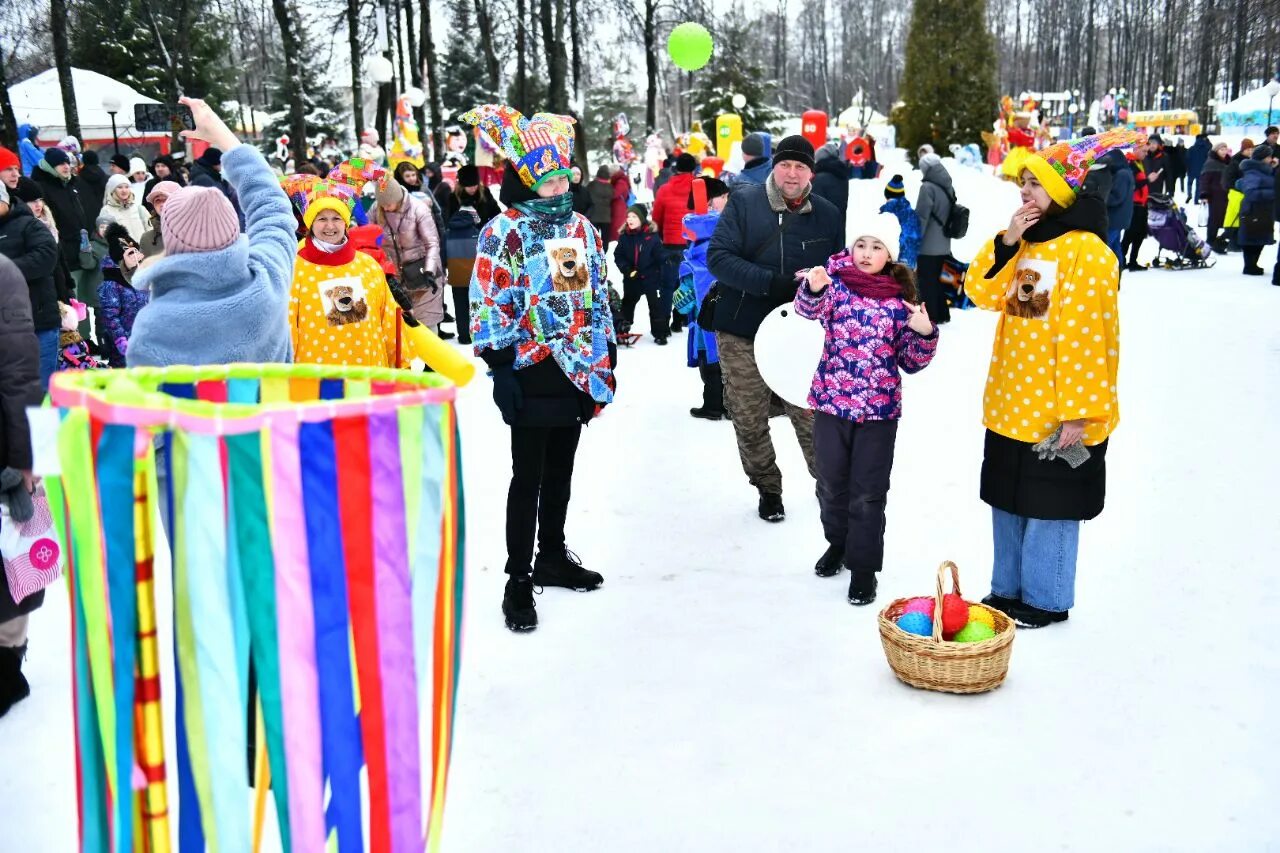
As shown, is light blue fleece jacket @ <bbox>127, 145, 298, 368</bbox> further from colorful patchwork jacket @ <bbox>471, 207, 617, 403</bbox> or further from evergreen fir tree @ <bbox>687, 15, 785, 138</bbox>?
evergreen fir tree @ <bbox>687, 15, 785, 138</bbox>

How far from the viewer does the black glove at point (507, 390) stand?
4.24m

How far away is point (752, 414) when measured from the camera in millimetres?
5406

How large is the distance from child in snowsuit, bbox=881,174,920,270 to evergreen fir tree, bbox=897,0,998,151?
25.0 meters

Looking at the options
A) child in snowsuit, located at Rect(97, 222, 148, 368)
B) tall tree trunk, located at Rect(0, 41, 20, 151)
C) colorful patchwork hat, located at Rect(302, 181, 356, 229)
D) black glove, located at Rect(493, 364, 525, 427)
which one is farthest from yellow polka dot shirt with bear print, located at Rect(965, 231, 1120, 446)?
tall tree trunk, located at Rect(0, 41, 20, 151)

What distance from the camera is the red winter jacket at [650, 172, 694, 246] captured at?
10.5 metres

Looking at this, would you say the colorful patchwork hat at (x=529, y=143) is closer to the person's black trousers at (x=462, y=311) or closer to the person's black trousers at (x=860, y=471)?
the person's black trousers at (x=860, y=471)

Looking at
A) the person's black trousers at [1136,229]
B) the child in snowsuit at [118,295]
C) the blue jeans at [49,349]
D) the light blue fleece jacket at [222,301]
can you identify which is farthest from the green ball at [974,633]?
the person's black trousers at [1136,229]

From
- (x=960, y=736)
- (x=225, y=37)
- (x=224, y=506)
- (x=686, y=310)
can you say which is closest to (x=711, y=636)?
(x=960, y=736)

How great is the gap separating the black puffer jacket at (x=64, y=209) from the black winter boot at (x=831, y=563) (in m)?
8.52

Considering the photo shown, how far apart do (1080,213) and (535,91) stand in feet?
107

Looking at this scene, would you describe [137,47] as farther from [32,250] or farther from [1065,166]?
[1065,166]

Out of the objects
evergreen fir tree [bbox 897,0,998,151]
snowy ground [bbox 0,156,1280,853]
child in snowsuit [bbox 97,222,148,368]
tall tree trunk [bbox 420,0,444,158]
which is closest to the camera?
snowy ground [bbox 0,156,1280,853]

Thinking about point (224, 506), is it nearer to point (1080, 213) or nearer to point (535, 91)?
point (1080, 213)

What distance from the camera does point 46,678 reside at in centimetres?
396
